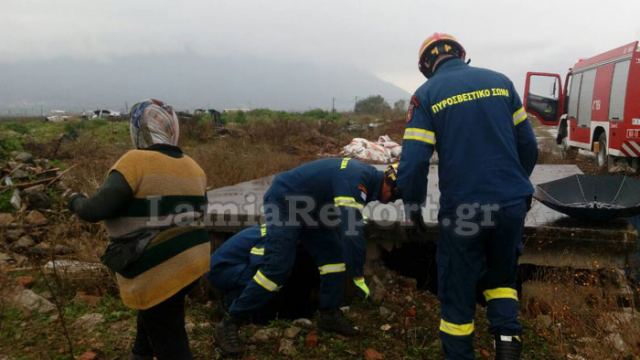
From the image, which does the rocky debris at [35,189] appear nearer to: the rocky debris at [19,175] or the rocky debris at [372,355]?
the rocky debris at [19,175]

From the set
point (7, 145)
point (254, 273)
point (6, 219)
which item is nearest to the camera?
point (254, 273)

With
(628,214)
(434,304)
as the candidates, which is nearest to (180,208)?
(434,304)

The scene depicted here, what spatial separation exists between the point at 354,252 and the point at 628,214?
2.12 metres

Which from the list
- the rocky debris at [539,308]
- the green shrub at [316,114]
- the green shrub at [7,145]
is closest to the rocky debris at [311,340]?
the rocky debris at [539,308]

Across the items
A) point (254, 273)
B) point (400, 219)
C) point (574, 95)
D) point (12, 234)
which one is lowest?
point (12, 234)

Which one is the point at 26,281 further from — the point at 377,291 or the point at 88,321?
the point at 377,291

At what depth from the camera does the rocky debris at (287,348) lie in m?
2.80

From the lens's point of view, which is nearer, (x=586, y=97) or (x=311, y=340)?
(x=311, y=340)

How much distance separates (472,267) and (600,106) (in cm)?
893

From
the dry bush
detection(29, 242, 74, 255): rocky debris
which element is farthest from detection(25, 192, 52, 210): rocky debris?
the dry bush

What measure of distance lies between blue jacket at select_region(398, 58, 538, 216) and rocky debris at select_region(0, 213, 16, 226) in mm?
4798

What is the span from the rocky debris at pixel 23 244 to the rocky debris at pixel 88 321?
210 centimetres

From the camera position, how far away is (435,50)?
2.57 m

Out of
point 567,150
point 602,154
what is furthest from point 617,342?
point 567,150
